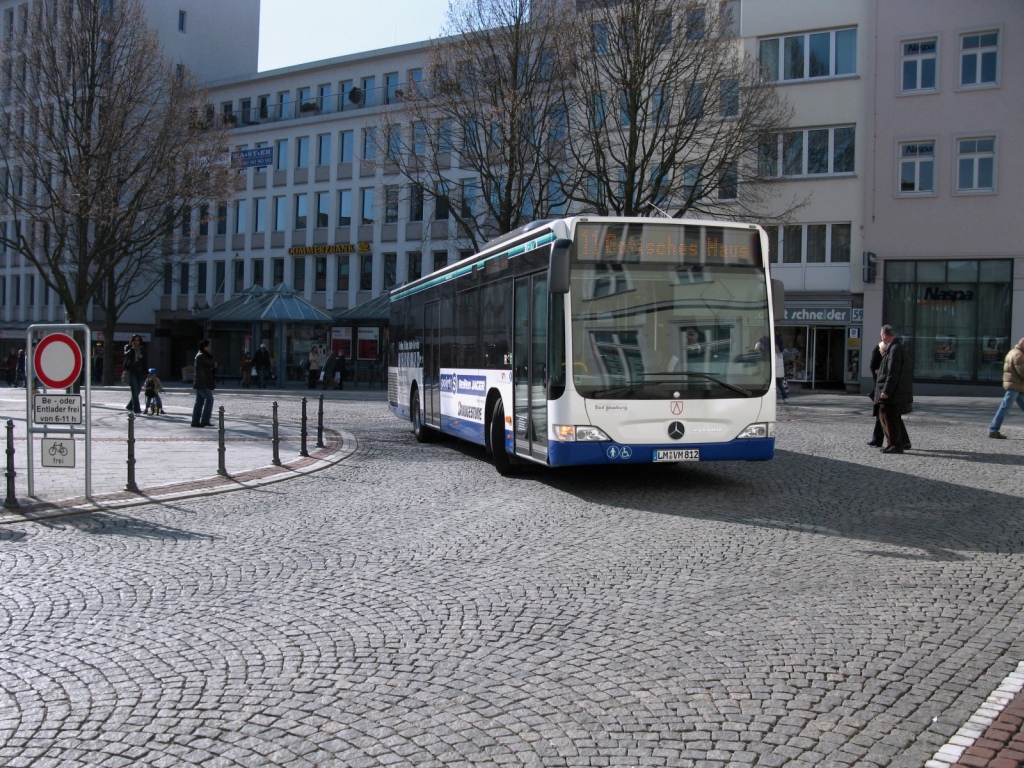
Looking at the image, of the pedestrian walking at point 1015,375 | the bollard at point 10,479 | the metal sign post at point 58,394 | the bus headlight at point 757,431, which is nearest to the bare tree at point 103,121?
the metal sign post at point 58,394

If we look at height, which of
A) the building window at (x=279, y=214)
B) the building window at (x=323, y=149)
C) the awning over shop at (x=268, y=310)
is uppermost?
the building window at (x=323, y=149)

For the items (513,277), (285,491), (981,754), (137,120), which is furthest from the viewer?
(137,120)

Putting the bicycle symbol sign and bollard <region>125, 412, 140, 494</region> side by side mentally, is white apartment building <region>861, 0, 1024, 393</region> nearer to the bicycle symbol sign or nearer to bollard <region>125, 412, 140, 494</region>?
bollard <region>125, 412, 140, 494</region>

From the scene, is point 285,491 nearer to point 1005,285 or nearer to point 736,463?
point 736,463

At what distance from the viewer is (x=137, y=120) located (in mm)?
33312

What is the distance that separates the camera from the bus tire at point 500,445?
1266cm

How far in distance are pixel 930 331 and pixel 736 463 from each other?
2398 cm

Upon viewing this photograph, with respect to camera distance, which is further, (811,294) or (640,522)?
(811,294)

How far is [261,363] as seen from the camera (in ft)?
142

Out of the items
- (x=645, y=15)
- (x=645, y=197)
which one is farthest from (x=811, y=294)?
(x=645, y=15)

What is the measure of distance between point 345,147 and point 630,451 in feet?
156

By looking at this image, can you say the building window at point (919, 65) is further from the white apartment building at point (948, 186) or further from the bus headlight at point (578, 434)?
the bus headlight at point (578, 434)

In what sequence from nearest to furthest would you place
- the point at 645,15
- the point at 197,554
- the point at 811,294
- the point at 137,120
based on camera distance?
the point at 197,554, the point at 645,15, the point at 137,120, the point at 811,294

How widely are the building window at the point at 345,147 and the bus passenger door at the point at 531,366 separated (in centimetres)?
4518
